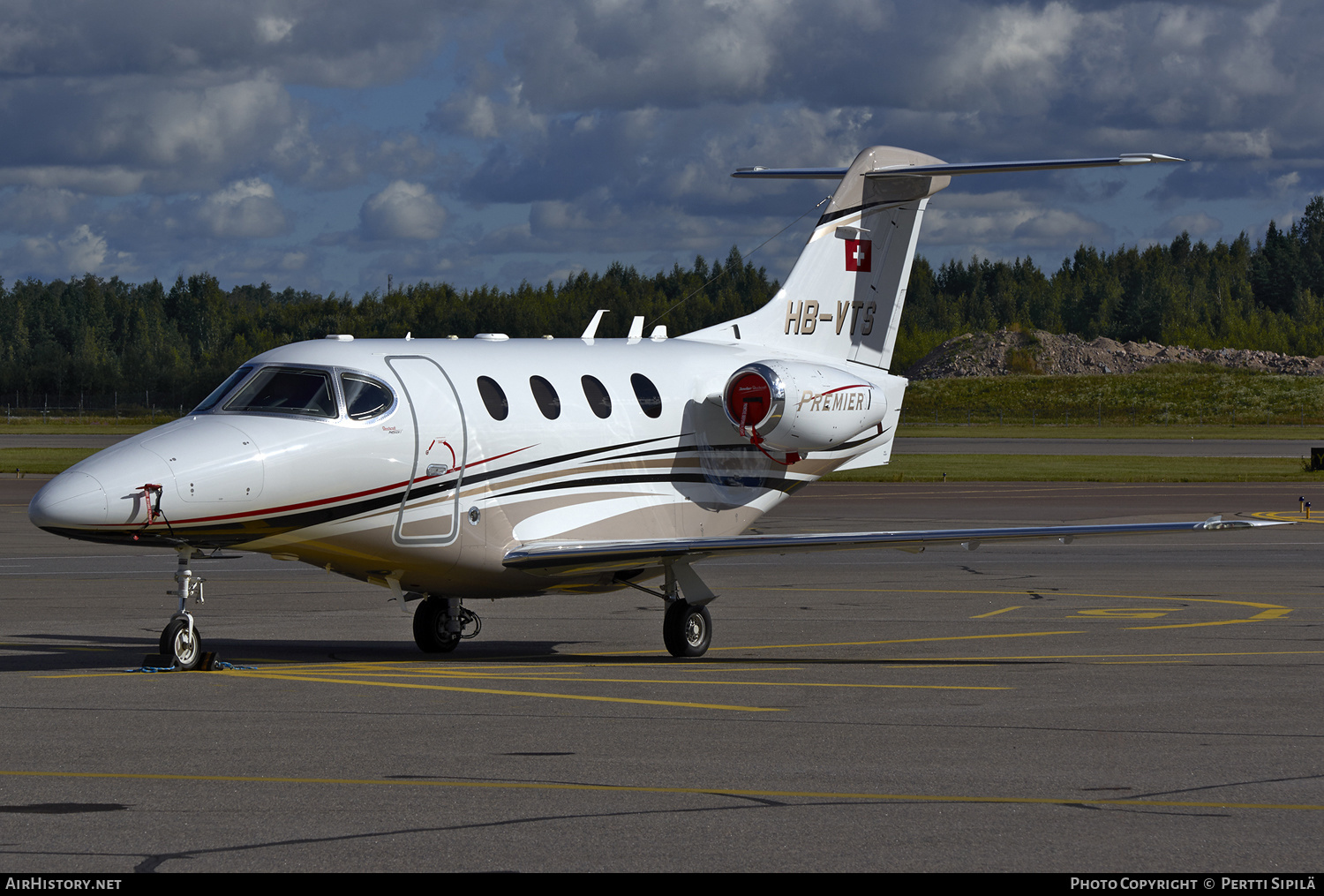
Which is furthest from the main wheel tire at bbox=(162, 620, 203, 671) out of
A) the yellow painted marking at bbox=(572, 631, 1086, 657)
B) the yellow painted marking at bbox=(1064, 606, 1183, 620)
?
the yellow painted marking at bbox=(1064, 606, 1183, 620)

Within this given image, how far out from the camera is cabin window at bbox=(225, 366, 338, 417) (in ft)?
51.5

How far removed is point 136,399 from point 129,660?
135 metres

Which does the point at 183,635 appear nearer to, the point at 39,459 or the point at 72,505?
the point at 72,505

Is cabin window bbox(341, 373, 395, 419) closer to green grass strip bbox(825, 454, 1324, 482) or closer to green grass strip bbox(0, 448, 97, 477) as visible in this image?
green grass strip bbox(825, 454, 1324, 482)

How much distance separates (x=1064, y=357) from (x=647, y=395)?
180 m

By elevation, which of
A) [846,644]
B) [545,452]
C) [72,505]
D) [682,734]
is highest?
[545,452]

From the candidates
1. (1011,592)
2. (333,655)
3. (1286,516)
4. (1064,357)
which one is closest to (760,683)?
(333,655)

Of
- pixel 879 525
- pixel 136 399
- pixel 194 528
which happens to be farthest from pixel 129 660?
pixel 136 399

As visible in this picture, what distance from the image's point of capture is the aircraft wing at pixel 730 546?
15961mm

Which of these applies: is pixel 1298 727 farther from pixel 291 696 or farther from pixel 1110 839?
pixel 291 696

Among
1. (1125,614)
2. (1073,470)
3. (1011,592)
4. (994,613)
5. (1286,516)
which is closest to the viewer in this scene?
(1125,614)

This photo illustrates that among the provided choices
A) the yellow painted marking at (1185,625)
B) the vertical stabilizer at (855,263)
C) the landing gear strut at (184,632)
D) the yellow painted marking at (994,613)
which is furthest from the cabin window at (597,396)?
the yellow painted marking at (1185,625)

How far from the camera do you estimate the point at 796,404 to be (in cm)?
1945
